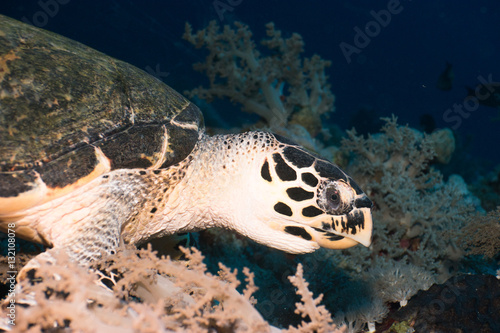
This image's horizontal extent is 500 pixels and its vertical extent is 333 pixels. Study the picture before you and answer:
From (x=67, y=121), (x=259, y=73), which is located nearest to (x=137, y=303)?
(x=67, y=121)

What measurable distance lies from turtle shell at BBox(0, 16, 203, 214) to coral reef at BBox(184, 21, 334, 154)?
3.29 metres

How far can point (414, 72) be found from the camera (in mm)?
55438

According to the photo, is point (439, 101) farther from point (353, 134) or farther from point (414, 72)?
point (353, 134)

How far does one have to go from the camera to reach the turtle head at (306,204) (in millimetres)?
1421

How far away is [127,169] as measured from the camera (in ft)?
4.39

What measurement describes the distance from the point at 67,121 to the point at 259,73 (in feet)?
13.5

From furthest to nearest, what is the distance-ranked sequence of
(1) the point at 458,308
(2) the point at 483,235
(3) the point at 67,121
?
1. (2) the point at 483,235
2. (1) the point at 458,308
3. (3) the point at 67,121

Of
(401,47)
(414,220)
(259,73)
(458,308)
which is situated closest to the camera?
(458,308)

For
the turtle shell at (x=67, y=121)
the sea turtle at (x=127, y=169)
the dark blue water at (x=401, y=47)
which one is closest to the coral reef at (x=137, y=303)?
the sea turtle at (x=127, y=169)

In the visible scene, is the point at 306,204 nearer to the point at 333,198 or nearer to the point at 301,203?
the point at 301,203

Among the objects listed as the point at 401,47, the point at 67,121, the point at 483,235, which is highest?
the point at 401,47

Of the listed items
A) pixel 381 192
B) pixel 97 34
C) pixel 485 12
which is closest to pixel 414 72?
pixel 485 12

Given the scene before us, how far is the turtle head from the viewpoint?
1.42m

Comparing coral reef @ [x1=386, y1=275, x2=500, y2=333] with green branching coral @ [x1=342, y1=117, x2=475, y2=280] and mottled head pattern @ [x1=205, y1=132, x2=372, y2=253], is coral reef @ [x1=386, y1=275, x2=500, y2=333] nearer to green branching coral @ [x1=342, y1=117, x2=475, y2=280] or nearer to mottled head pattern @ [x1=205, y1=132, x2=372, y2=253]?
mottled head pattern @ [x1=205, y1=132, x2=372, y2=253]
